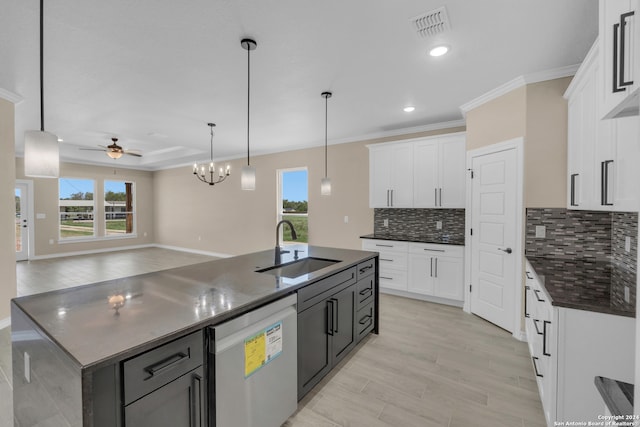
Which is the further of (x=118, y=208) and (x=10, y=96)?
(x=118, y=208)

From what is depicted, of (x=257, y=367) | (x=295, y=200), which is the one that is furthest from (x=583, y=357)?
(x=295, y=200)

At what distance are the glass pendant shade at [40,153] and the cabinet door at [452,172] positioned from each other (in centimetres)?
406

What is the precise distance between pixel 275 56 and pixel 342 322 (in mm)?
2417

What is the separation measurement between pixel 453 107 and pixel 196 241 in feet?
24.1

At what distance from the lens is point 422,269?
159 inches

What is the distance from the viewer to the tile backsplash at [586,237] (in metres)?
2.15

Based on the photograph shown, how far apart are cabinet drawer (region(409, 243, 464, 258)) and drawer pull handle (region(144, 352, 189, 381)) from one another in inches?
138

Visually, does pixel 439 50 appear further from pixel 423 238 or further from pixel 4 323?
pixel 4 323

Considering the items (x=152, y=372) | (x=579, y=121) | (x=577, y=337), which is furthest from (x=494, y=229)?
(x=152, y=372)

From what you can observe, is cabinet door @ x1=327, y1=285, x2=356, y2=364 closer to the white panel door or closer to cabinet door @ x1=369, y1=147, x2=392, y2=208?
the white panel door

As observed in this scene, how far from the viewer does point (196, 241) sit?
26.8 ft

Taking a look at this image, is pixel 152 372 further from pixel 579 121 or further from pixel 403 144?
pixel 403 144

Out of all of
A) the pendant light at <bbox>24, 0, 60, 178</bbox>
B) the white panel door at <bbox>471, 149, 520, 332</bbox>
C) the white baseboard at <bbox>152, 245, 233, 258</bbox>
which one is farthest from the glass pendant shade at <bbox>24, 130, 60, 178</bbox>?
the white baseboard at <bbox>152, 245, 233, 258</bbox>

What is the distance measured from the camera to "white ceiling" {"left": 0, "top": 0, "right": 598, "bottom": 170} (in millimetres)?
1908
